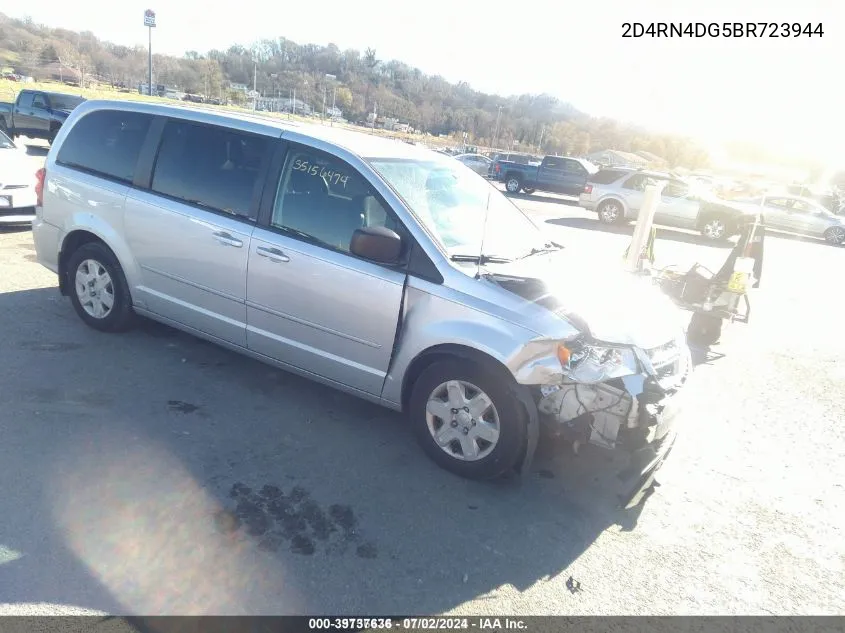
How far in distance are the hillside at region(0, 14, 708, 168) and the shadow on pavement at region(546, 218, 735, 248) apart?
173 ft

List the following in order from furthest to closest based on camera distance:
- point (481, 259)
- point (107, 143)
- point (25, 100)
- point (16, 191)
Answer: point (25, 100) → point (16, 191) → point (107, 143) → point (481, 259)

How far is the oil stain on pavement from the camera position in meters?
2.99

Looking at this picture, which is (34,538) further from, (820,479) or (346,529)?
(820,479)

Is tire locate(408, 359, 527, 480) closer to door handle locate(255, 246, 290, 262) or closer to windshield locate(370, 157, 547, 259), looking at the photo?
windshield locate(370, 157, 547, 259)

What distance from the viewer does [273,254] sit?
13.4 feet

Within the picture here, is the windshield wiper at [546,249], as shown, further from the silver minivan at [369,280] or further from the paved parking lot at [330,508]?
the paved parking lot at [330,508]

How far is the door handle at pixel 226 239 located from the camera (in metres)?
4.24

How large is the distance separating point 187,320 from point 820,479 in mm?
4692

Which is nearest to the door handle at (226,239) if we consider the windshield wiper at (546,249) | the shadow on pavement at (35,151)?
the windshield wiper at (546,249)

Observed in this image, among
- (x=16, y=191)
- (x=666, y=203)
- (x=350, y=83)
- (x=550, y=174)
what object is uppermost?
(x=350, y=83)

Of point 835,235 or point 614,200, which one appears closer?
point 614,200

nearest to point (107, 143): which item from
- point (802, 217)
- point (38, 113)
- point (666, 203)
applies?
point (666, 203)

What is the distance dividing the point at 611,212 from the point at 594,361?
16.4 m

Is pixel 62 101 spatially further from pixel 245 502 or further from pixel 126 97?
pixel 245 502
